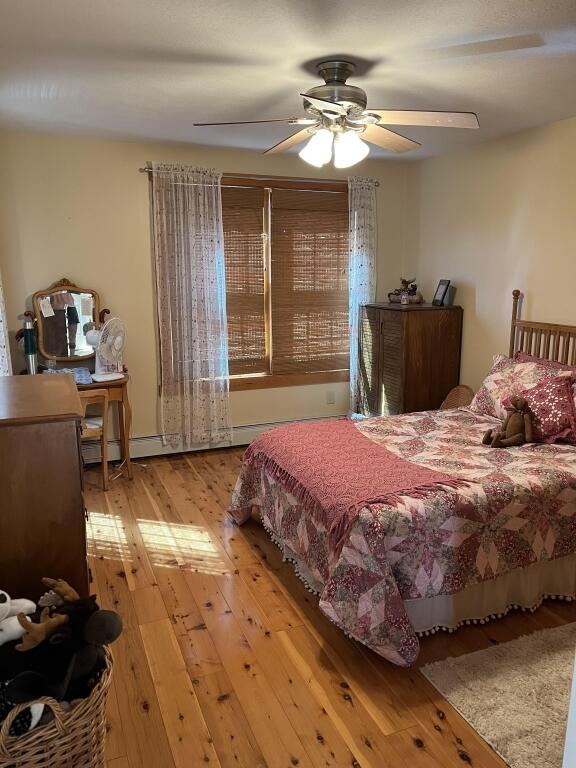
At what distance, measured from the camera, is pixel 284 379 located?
4.95 m

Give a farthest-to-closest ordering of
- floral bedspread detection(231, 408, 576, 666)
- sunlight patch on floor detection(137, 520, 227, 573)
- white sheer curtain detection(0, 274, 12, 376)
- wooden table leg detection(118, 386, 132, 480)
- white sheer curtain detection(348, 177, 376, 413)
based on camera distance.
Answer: white sheer curtain detection(348, 177, 376, 413)
wooden table leg detection(118, 386, 132, 480)
white sheer curtain detection(0, 274, 12, 376)
sunlight patch on floor detection(137, 520, 227, 573)
floral bedspread detection(231, 408, 576, 666)

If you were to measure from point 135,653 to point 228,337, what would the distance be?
2826mm

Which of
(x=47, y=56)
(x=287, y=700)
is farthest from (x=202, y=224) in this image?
(x=287, y=700)

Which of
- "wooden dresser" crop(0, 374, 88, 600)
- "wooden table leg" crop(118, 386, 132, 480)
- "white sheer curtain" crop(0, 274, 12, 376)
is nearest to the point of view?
"wooden dresser" crop(0, 374, 88, 600)

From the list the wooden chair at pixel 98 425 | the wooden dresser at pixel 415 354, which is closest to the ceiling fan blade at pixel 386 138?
the wooden dresser at pixel 415 354

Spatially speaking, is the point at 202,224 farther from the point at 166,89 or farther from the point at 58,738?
the point at 58,738

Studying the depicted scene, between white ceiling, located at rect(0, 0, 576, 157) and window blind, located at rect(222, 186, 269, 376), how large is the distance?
1082mm


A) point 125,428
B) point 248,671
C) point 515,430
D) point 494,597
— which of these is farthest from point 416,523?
point 125,428

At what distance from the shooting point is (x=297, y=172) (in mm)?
4656

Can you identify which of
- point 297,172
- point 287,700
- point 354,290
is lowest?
point 287,700

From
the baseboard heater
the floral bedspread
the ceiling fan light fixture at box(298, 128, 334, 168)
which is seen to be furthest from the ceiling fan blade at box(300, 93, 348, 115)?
the baseboard heater

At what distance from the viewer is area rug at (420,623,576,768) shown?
1811 millimetres

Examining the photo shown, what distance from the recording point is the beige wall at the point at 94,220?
12.9 feet

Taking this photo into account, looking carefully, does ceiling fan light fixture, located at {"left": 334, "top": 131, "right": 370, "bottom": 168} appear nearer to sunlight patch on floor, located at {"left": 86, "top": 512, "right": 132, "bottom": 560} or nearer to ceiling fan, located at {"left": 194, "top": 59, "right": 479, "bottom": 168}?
ceiling fan, located at {"left": 194, "top": 59, "right": 479, "bottom": 168}
